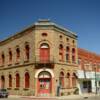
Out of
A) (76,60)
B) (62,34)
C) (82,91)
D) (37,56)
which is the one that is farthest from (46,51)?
(82,91)

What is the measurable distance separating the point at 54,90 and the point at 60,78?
9.35 ft

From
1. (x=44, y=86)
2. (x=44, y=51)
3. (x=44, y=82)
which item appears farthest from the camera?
(x=44, y=51)

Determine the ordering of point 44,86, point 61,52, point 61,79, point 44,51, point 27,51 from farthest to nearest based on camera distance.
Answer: point 27,51, point 61,52, point 61,79, point 44,51, point 44,86

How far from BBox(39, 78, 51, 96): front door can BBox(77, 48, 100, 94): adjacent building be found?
789cm

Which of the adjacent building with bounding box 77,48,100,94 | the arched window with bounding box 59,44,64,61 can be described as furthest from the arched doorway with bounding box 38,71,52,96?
the adjacent building with bounding box 77,48,100,94

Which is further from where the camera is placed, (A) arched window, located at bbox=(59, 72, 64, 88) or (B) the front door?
(A) arched window, located at bbox=(59, 72, 64, 88)

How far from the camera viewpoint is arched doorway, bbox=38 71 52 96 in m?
38.8

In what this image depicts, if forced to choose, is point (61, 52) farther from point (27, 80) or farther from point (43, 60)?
point (27, 80)

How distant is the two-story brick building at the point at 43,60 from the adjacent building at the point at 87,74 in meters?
1.96

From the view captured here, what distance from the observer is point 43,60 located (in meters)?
39.0

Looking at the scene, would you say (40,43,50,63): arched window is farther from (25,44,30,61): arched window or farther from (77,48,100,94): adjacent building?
(77,48,100,94): adjacent building

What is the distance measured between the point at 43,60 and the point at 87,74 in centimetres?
1129

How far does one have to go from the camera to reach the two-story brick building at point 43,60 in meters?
39.0

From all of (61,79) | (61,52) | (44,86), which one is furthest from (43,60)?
(61,79)
